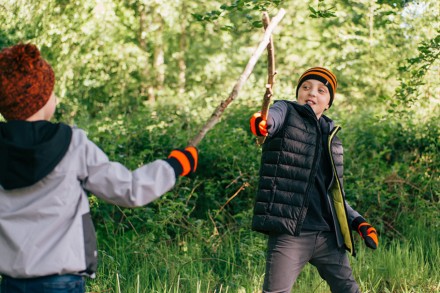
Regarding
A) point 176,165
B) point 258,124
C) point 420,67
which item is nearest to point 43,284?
point 176,165

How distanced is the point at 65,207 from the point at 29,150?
0.86 feet

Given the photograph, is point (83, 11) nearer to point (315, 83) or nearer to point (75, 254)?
point (315, 83)

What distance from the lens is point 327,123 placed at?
3996 mm

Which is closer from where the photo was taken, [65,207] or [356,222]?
[65,207]

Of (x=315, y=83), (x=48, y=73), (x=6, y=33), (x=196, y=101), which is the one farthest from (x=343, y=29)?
(x=48, y=73)

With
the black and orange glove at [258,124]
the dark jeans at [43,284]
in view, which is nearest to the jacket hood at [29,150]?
the dark jeans at [43,284]

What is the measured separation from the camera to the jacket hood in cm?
252

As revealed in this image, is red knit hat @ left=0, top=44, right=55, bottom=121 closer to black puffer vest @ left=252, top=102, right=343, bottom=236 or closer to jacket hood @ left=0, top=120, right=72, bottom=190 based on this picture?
jacket hood @ left=0, top=120, right=72, bottom=190

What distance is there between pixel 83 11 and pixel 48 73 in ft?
24.1

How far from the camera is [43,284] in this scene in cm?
256

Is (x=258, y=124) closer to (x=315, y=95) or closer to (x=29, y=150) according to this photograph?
(x=315, y=95)

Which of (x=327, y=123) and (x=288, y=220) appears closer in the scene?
(x=288, y=220)

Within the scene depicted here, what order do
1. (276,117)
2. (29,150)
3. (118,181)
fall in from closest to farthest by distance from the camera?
(29,150), (118,181), (276,117)

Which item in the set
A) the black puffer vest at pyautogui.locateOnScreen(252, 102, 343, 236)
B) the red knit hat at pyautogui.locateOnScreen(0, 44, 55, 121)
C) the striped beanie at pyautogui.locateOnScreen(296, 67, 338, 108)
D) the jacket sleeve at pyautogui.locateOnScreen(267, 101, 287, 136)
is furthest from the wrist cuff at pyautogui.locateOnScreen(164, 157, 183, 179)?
the striped beanie at pyautogui.locateOnScreen(296, 67, 338, 108)
